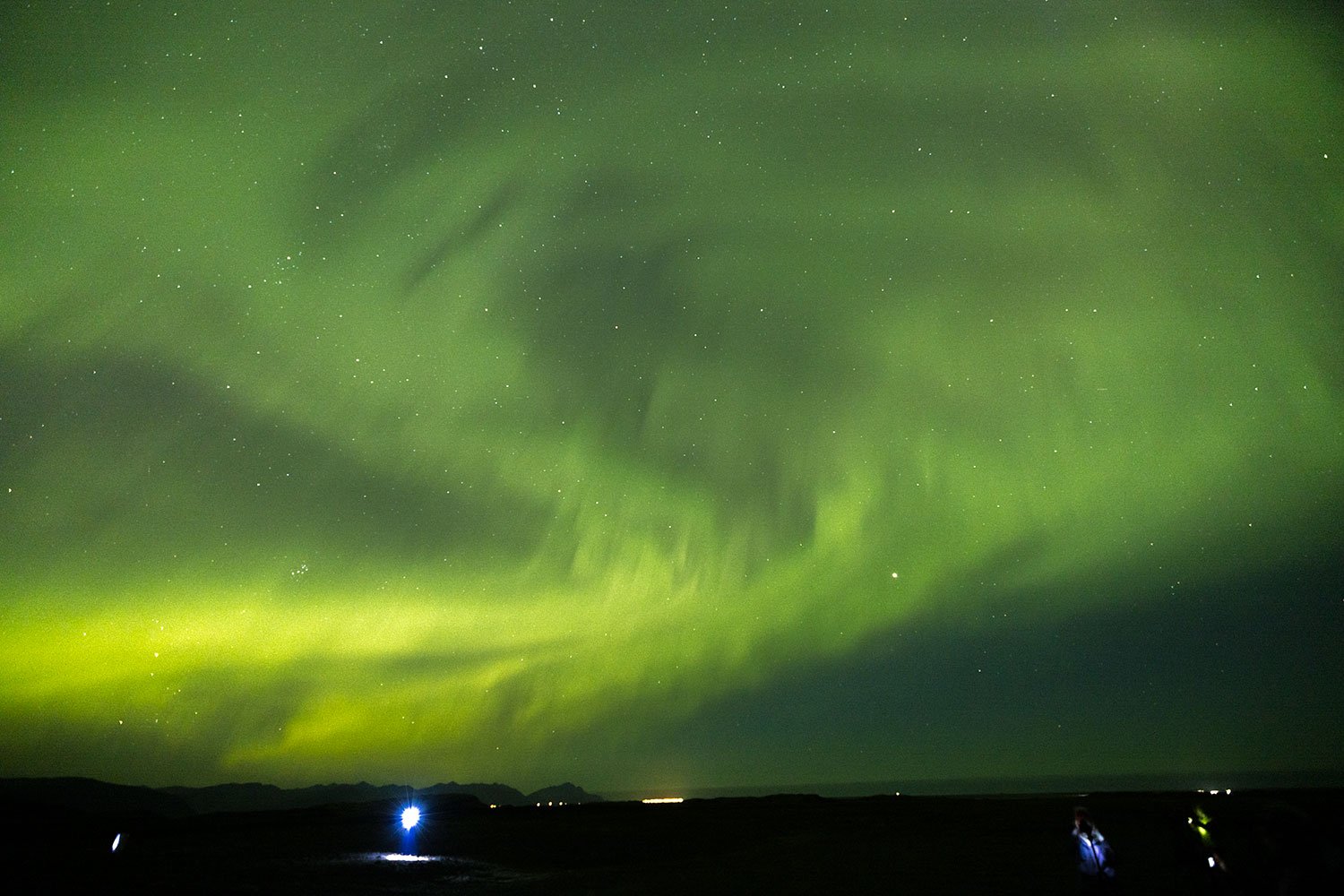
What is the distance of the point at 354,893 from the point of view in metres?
24.5

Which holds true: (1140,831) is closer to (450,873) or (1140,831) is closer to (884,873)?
(884,873)

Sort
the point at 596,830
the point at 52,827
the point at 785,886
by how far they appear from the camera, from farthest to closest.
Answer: the point at 52,827 → the point at 596,830 → the point at 785,886

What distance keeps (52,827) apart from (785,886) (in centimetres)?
8136

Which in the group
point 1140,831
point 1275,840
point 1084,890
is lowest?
point 1140,831

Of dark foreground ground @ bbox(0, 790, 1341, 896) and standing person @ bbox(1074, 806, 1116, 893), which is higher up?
standing person @ bbox(1074, 806, 1116, 893)

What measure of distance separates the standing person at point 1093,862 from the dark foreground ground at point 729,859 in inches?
62.0

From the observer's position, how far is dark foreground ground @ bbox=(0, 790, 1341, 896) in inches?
529

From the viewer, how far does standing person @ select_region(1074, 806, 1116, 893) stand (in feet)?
42.8

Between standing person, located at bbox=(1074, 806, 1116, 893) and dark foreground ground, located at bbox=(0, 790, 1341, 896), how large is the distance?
62.0 inches

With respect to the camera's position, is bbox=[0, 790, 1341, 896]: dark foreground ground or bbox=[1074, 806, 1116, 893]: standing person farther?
bbox=[0, 790, 1341, 896]: dark foreground ground

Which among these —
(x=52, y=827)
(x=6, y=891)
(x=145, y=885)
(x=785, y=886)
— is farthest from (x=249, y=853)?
(x=52, y=827)

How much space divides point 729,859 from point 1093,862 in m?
22.3

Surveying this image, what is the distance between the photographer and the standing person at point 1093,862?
13.0 m

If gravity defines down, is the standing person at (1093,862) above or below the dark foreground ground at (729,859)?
above
